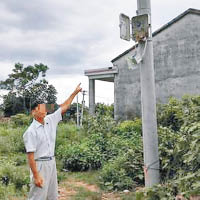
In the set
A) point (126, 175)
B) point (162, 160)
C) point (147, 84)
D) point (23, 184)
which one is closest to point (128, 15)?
point (147, 84)

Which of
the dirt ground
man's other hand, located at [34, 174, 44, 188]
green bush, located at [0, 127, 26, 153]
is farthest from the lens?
green bush, located at [0, 127, 26, 153]

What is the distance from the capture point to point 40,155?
3.19m

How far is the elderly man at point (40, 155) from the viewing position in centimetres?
308

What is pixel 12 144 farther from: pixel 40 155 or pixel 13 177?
pixel 40 155

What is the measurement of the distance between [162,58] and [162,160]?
705 centimetres

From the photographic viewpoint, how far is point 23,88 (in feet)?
88.0

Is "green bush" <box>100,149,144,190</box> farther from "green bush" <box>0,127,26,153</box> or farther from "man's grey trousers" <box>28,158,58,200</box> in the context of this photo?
"green bush" <box>0,127,26,153</box>

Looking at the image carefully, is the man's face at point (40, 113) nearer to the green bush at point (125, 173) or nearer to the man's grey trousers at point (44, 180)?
the man's grey trousers at point (44, 180)

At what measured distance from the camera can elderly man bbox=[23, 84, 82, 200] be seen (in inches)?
121

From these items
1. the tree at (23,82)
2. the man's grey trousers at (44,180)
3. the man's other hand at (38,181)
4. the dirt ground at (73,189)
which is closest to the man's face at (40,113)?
the man's grey trousers at (44,180)

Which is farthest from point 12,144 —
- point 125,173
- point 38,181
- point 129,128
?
point 38,181

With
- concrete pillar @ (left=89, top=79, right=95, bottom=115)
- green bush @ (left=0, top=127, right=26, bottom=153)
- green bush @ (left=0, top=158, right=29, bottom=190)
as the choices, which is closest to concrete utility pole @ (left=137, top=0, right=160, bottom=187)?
green bush @ (left=0, top=158, right=29, bottom=190)

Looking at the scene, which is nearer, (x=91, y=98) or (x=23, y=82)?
(x=91, y=98)

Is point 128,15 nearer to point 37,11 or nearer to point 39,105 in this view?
point 39,105
